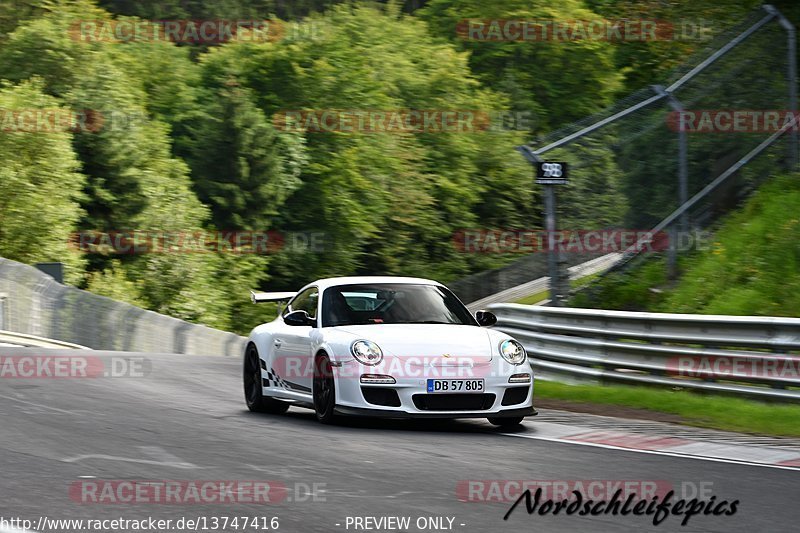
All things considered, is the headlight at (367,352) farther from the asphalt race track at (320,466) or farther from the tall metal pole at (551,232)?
the tall metal pole at (551,232)

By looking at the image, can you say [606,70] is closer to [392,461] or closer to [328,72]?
[328,72]

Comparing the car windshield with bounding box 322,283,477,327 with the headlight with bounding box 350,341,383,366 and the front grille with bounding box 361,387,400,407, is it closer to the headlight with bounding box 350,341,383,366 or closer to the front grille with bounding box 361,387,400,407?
the headlight with bounding box 350,341,383,366

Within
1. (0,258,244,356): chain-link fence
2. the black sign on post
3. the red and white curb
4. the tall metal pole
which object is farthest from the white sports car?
(0,258,244,356): chain-link fence

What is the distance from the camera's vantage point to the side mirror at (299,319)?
11836 millimetres

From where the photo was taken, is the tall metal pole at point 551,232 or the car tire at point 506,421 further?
the tall metal pole at point 551,232

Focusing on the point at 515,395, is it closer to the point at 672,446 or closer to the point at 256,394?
the point at 672,446

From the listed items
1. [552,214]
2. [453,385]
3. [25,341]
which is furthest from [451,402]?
[25,341]

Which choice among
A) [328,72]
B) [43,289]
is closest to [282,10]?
[328,72]

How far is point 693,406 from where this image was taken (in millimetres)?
12211

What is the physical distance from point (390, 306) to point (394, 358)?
131cm

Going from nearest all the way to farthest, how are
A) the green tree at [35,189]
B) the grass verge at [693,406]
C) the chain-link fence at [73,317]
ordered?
the grass verge at [693,406] → the chain-link fence at [73,317] → the green tree at [35,189]

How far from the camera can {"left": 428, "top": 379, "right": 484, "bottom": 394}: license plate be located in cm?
1062

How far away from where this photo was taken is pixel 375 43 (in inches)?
2746

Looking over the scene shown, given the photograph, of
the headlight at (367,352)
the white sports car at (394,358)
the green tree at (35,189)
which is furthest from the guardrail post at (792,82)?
the green tree at (35,189)
